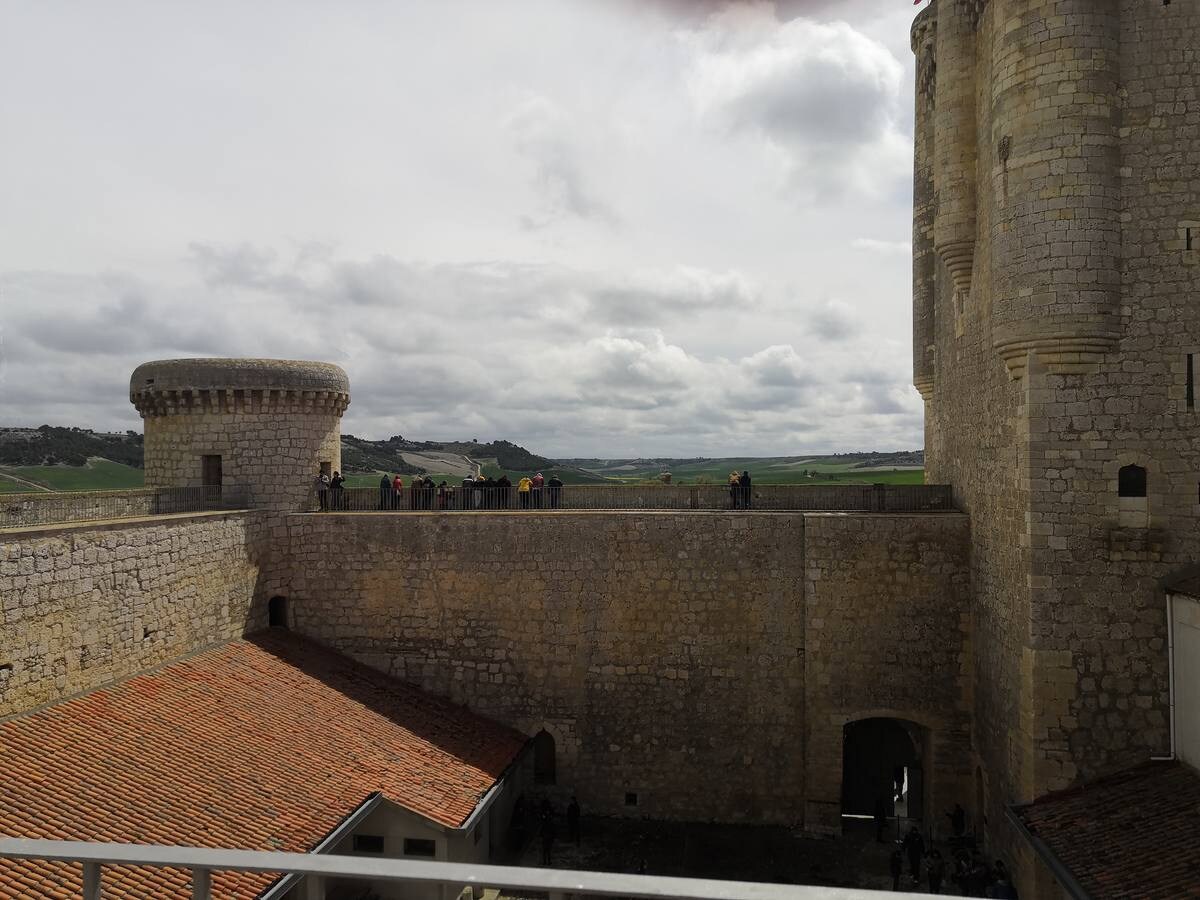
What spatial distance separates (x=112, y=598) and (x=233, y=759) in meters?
3.15

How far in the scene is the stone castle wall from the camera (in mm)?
14055

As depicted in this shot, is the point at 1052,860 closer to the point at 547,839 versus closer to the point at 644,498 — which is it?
the point at 547,839

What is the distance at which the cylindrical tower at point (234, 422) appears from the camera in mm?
15555

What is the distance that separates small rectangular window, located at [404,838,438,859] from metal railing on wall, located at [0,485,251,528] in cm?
707

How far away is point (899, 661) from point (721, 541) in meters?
3.73

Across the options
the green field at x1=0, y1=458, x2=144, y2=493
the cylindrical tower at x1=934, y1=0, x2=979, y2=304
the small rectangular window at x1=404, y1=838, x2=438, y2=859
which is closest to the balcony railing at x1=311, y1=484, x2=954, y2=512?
the cylindrical tower at x1=934, y1=0, x2=979, y2=304

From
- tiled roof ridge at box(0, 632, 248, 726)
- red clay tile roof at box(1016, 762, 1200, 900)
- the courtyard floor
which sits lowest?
the courtyard floor

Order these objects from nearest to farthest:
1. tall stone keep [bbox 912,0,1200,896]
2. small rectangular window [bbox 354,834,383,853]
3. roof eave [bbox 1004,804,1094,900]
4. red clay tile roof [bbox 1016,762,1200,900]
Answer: red clay tile roof [bbox 1016,762,1200,900]
roof eave [bbox 1004,804,1094,900]
tall stone keep [bbox 912,0,1200,896]
small rectangular window [bbox 354,834,383,853]

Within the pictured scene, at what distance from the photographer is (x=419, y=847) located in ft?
38.8

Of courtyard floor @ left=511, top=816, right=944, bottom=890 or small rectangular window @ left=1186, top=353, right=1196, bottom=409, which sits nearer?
small rectangular window @ left=1186, top=353, right=1196, bottom=409

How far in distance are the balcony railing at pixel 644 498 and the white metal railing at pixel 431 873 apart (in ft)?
42.4

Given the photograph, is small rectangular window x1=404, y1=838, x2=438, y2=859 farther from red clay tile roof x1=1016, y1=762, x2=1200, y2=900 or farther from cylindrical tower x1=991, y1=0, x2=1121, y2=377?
cylindrical tower x1=991, y1=0, x2=1121, y2=377

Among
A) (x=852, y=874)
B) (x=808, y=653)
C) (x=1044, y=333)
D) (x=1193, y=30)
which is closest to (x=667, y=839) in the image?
(x=852, y=874)

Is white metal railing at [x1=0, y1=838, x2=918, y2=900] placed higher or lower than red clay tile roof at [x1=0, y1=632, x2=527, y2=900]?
higher
